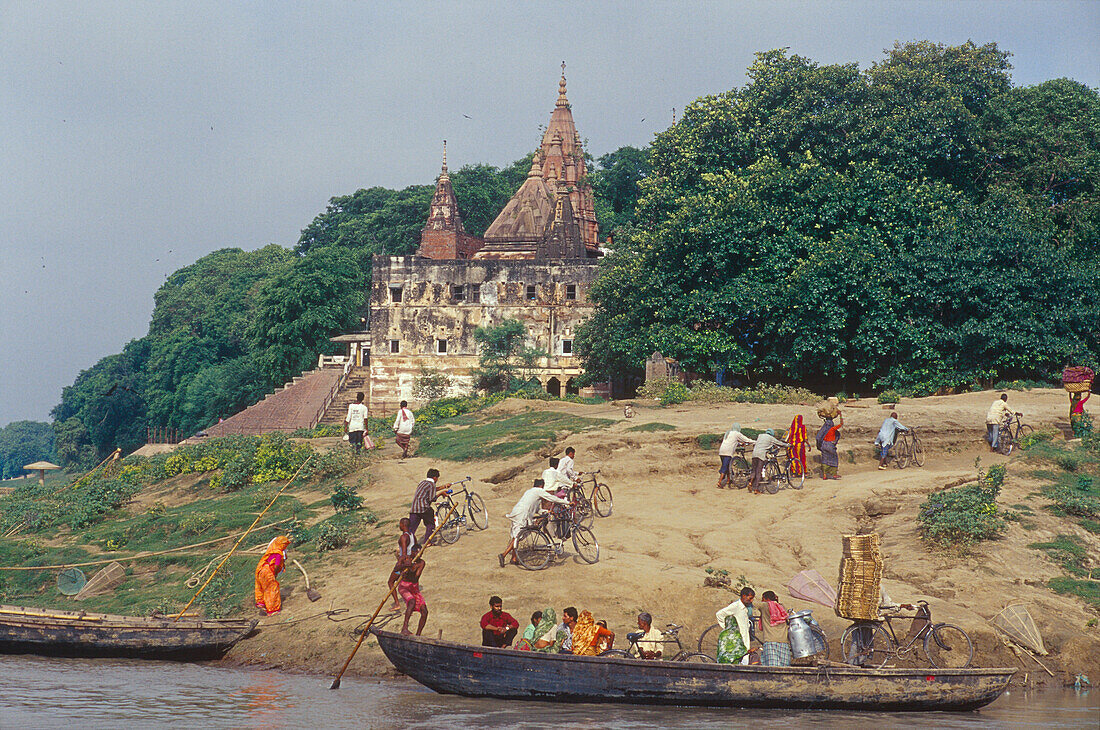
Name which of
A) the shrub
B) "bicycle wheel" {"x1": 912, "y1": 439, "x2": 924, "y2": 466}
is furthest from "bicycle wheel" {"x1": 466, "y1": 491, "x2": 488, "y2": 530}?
"bicycle wheel" {"x1": 912, "y1": 439, "x2": 924, "y2": 466}

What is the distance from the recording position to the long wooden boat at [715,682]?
15562mm

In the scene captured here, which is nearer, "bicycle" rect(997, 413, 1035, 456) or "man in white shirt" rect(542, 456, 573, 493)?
"man in white shirt" rect(542, 456, 573, 493)

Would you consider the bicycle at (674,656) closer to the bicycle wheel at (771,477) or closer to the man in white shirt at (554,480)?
the man in white shirt at (554,480)

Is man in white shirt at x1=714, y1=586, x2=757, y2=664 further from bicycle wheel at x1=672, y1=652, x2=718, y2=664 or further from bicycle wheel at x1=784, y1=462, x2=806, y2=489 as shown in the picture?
bicycle wheel at x1=784, y1=462, x2=806, y2=489

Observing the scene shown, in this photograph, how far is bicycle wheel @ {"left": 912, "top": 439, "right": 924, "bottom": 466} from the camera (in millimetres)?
26297

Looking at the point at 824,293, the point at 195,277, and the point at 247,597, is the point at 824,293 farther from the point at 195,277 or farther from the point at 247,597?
the point at 195,277

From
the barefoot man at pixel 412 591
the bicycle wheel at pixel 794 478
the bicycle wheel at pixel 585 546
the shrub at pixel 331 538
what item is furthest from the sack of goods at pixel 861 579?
the shrub at pixel 331 538

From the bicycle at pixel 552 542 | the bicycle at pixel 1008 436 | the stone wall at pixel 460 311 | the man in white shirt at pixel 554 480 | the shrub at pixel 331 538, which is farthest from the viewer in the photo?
the stone wall at pixel 460 311

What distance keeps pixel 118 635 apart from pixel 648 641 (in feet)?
29.4

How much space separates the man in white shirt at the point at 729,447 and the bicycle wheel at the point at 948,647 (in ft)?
24.2

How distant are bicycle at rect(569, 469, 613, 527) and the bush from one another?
229 inches

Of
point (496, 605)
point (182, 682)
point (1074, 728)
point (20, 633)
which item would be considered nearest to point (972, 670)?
point (1074, 728)

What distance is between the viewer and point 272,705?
16.4 meters

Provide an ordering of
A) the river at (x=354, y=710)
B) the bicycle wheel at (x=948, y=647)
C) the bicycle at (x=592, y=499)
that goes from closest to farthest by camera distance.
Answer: the river at (x=354, y=710), the bicycle wheel at (x=948, y=647), the bicycle at (x=592, y=499)
